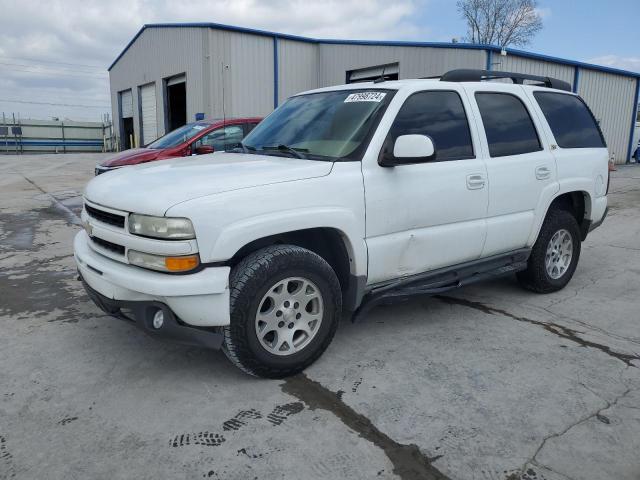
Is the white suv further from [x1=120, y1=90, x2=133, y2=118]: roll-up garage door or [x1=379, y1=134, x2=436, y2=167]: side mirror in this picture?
[x1=120, y1=90, x2=133, y2=118]: roll-up garage door

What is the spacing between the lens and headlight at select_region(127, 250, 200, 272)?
9.18 ft

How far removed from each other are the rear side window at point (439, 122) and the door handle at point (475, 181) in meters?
0.16

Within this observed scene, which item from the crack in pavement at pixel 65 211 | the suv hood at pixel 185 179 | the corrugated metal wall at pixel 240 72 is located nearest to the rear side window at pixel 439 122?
the suv hood at pixel 185 179

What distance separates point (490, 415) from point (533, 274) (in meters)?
2.26

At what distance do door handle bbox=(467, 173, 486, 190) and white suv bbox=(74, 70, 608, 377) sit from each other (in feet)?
0.04

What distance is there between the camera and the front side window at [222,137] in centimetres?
902

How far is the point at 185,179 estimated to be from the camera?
3.06 metres

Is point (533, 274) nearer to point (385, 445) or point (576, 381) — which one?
point (576, 381)

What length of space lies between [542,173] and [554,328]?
1306 millimetres

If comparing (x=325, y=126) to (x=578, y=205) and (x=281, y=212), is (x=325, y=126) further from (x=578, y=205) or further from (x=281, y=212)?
(x=578, y=205)

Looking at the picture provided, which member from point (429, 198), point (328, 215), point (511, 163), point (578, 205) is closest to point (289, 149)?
point (328, 215)

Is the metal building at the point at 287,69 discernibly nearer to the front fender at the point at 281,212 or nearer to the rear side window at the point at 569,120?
the rear side window at the point at 569,120

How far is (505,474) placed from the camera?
2.35 meters

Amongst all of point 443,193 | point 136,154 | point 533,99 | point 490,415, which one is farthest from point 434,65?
point 490,415
